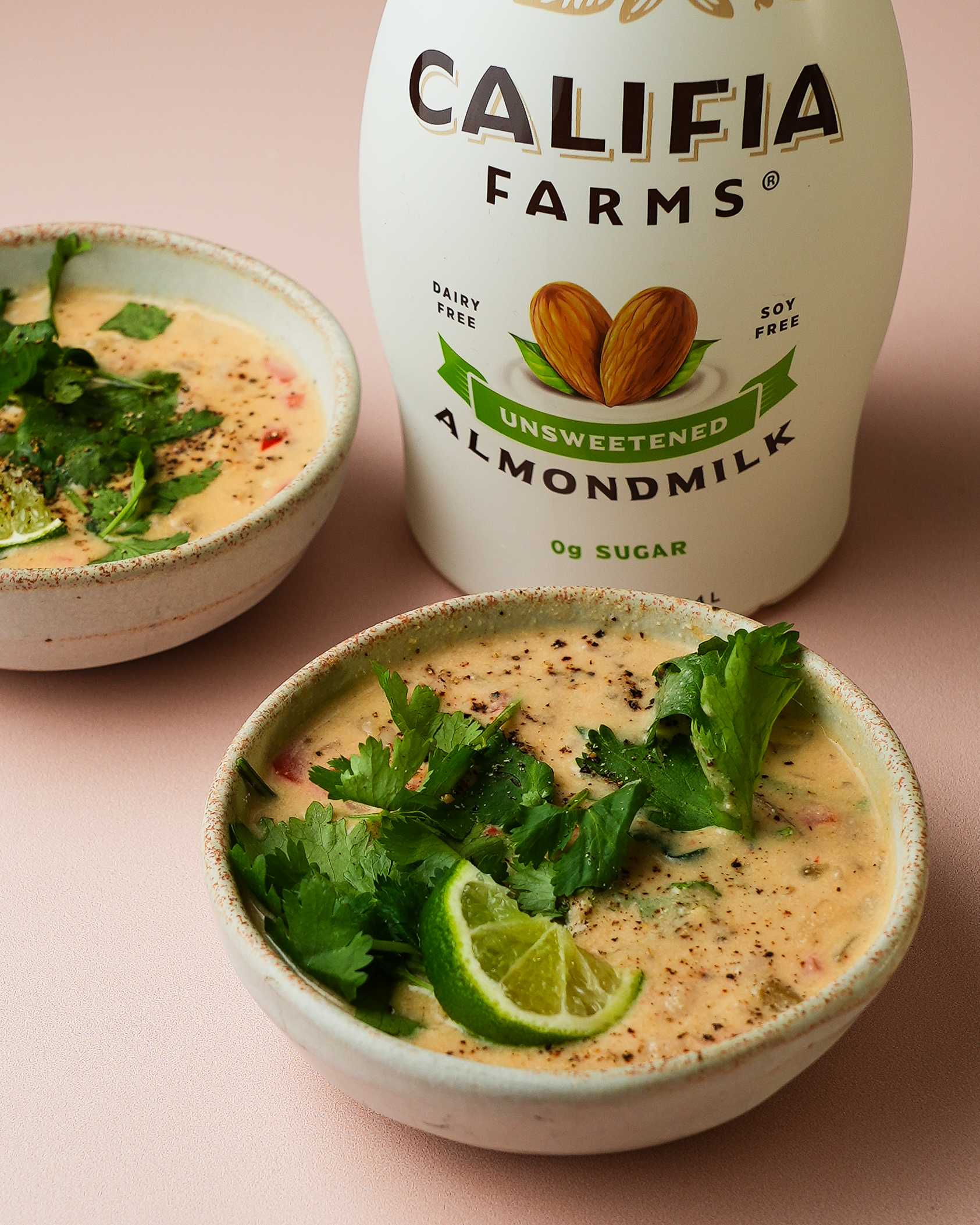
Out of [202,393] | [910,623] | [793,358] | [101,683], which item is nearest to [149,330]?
[202,393]

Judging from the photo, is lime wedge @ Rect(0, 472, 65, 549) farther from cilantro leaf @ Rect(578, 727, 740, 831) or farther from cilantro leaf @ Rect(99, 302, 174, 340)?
cilantro leaf @ Rect(578, 727, 740, 831)

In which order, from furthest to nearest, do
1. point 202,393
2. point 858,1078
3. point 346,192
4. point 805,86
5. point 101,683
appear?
point 346,192 < point 202,393 < point 101,683 < point 805,86 < point 858,1078

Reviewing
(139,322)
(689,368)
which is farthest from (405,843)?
(139,322)

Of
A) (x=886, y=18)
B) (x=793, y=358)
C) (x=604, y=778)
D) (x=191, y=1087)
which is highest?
(x=886, y=18)

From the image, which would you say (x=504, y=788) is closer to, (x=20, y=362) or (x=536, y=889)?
(x=536, y=889)

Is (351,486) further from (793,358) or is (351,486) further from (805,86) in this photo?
(805,86)

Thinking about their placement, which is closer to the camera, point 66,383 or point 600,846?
point 600,846

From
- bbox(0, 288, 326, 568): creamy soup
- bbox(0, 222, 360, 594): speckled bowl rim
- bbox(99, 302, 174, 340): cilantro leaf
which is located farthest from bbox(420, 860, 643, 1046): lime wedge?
bbox(99, 302, 174, 340): cilantro leaf
